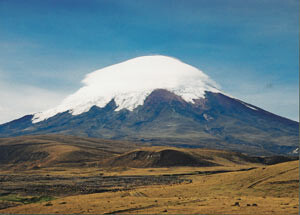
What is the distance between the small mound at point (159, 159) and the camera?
153 meters

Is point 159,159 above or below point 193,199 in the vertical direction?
below

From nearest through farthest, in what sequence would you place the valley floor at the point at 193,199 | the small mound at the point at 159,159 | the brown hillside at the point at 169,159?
the valley floor at the point at 193,199 → the small mound at the point at 159,159 → the brown hillside at the point at 169,159

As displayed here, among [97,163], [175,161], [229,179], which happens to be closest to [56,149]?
[97,163]

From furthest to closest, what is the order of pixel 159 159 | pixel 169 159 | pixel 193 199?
pixel 169 159
pixel 159 159
pixel 193 199

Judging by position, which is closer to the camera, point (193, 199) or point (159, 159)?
point (193, 199)

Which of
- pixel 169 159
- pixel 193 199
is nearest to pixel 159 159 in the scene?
pixel 169 159

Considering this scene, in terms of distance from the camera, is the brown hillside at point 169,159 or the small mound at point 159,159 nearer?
the small mound at point 159,159

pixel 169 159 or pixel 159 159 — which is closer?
pixel 159 159

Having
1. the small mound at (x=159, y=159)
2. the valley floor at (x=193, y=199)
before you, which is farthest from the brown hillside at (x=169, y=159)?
the valley floor at (x=193, y=199)

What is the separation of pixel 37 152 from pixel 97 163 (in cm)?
5057

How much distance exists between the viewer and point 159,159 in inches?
6102

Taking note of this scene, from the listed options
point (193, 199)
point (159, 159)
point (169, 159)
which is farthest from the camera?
point (169, 159)

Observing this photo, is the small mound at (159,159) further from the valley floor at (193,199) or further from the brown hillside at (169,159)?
the valley floor at (193,199)

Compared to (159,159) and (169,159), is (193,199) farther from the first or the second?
(169,159)
